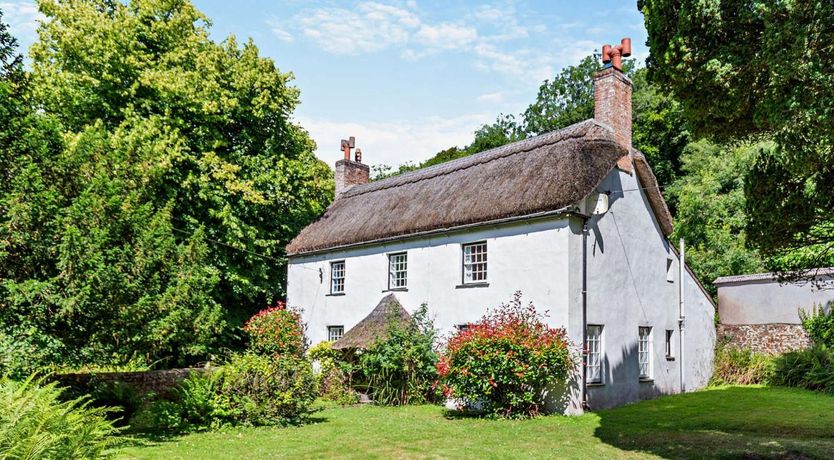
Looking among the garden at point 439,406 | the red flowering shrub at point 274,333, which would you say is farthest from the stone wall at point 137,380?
the red flowering shrub at point 274,333

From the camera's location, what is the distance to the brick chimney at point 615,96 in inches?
717

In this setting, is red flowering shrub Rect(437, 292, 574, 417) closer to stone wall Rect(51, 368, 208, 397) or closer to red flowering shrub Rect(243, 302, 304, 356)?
stone wall Rect(51, 368, 208, 397)

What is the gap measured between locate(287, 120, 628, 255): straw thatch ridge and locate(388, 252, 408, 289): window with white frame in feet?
2.50

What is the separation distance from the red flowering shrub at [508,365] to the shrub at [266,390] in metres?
3.60

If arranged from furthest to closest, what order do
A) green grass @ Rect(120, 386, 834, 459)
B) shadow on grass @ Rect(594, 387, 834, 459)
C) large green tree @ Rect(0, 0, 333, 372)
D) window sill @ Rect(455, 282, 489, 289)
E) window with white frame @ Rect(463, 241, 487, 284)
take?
window with white frame @ Rect(463, 241, 487, 284) < window sill @ Rect(455, 282, 489, 289) < large green tree @ Rect(0, 0, 333, 372) < green grass @ Rect(120, 386, 834, 459) < shadow on grass @ Rect(594, 387, 834, 459)

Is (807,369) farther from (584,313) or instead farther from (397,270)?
(397,270)

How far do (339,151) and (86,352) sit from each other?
18163 millimetres

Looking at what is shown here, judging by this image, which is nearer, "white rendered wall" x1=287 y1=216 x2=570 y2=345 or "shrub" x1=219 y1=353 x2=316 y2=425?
"shrub" x1=219 y1=353 x2=316 y2=425

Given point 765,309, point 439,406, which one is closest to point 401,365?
point 439,406

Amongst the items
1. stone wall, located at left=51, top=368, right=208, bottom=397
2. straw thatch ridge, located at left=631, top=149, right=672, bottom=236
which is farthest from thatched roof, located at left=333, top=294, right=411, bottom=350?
straw thatch ridge, located at left=631, top=149, right=672, bottom=236

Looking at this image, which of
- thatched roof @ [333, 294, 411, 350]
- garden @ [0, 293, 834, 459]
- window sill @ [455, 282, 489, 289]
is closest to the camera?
garden @ [0, 293, 834, 459]

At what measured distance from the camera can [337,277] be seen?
75.3ft

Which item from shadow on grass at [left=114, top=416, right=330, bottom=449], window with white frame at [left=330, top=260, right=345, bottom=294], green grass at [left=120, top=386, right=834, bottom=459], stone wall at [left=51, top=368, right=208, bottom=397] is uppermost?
window with white frame at [left=330, top=260, right=345, bottom=294]

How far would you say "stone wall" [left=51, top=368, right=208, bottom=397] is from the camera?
1412 centimetres
